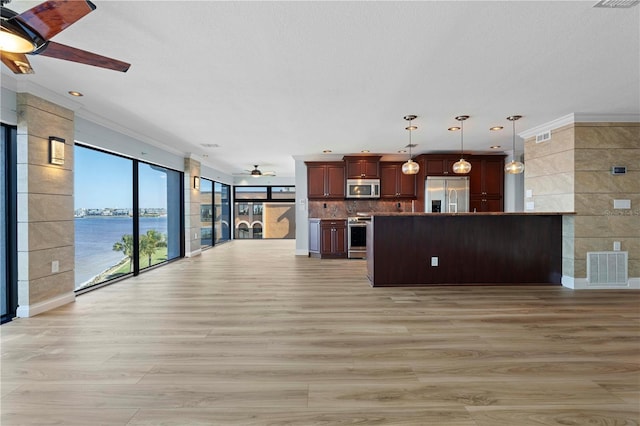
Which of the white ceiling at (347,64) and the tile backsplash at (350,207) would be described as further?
the tile backsplash at (350,207)

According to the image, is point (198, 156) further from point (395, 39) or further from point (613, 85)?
point (613, 85)

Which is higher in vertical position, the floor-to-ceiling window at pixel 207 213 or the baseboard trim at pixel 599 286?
the floor-to-ceiling window at pixel 207 213

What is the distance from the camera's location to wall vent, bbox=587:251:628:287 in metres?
4.36

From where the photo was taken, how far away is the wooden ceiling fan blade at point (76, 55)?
6.19 ft

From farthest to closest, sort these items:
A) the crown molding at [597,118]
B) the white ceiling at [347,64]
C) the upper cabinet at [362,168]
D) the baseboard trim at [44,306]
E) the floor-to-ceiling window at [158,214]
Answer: the upper cabinet at [362,168] → the floor-to-ceiling window at [158,214] → the crown molding at [597,118] → the baseboard trim at [44,306] → the white ceiling at [347,64]

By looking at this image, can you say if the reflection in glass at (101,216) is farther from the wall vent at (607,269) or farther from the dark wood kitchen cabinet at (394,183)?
the wall vent at (607,269)

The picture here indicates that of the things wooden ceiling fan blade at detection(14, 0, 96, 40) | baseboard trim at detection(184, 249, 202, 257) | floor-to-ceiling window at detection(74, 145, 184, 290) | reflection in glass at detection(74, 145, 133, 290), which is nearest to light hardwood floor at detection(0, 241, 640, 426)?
reflection in glass at detection(74, 145, 133, 290)

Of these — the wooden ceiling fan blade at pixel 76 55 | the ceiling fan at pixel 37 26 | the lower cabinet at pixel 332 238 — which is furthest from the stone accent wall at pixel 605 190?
the ceiling fan at pixel 37 26

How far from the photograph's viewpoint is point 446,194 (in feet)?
23.0

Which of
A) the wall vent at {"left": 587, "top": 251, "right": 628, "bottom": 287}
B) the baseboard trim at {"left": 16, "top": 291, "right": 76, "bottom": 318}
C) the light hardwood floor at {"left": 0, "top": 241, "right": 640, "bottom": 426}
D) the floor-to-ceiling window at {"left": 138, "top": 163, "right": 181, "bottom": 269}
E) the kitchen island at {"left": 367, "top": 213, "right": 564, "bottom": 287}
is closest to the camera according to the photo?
the light hardwood floor at {"left": 0, "top": 241, "right": 640, "bottom": 426}

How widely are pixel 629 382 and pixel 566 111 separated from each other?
11.4ft

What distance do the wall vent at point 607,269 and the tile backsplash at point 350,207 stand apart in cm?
388

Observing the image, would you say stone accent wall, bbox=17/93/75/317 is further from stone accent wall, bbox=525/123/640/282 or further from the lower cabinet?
stone accent wall, bbox=525/123/640/282

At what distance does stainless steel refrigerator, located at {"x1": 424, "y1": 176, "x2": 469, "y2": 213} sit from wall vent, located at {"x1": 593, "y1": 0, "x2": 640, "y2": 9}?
5095 millimetres
